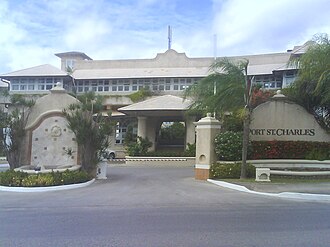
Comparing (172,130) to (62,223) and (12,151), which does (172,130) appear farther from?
(62,223)

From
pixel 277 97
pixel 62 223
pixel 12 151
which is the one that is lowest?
pixel 62 223

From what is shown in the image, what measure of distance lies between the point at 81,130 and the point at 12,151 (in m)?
3.70

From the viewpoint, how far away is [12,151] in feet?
64.1

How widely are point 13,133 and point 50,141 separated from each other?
1.80m

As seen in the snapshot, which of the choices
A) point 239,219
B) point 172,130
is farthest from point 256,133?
point 172,130

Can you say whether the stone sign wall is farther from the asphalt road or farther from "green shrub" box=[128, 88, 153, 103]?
"green shrub" box=[128, 88, 153, 103]

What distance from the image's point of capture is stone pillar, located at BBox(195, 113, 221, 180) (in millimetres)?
19594

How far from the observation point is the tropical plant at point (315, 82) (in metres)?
19.8

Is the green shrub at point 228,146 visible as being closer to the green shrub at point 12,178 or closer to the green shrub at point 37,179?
the green shrub at point 37,179

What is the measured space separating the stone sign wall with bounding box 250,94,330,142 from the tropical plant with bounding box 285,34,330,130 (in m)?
0.46

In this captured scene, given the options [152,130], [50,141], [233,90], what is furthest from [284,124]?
[152,130]

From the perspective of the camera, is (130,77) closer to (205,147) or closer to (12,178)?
(205,147)

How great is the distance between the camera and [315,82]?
21.4 metres

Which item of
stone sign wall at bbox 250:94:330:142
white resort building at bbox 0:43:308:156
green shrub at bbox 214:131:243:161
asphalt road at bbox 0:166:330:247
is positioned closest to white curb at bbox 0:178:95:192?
asphalt road at bbox 0:166:330:247
